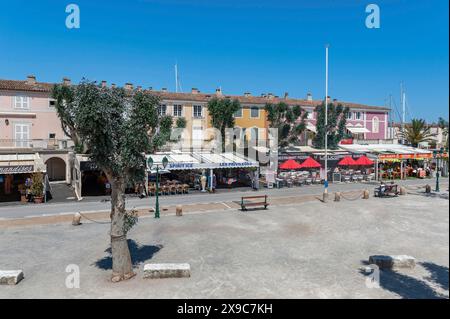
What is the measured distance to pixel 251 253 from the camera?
1206cm

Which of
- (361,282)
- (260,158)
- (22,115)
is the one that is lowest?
(361,282)

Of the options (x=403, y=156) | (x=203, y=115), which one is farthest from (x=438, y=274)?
(x=203, y=115)

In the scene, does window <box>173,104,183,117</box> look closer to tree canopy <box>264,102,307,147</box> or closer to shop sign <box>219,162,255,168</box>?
tree canopy <box>264,102,307,147</box>

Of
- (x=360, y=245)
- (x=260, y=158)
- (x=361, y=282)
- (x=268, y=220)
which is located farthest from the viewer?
(x=260, y=158)

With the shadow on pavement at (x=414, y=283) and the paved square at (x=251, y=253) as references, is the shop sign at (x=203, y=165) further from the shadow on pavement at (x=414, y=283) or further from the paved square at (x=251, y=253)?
the shadow on pavement at (x=414, y=283)

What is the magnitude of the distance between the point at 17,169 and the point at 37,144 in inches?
332

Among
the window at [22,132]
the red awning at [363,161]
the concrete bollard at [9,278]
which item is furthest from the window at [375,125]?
the concrete bollard at [9,278]

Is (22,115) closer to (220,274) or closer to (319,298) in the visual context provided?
(220,274)

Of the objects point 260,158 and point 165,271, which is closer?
point 165,271

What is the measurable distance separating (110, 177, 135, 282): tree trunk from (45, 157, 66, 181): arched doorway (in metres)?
25.5

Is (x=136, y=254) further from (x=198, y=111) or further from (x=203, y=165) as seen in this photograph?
(x=198, y=111)
